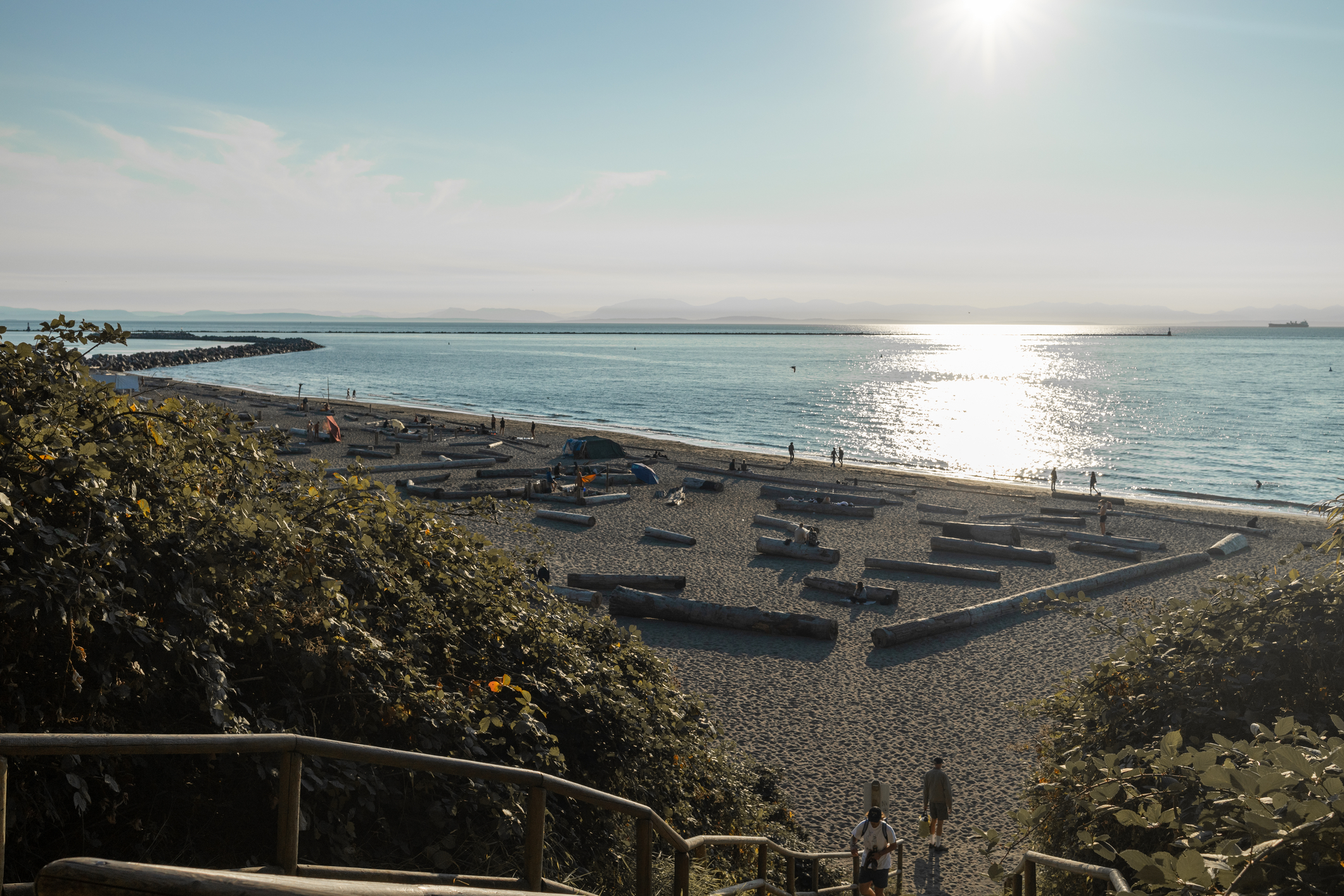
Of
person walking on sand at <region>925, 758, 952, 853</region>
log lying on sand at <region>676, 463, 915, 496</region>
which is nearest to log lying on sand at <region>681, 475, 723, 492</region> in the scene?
log lying on sand at <region>676, 463, 915, 496</region>

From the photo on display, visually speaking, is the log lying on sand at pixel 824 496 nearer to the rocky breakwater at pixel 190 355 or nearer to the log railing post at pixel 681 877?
the log railing post at pixel 681 877

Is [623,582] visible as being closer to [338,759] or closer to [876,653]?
[876,653]

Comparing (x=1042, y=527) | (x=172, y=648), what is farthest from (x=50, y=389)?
(x=1042, y=527)

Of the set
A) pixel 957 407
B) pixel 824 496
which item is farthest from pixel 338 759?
pixel 957 407

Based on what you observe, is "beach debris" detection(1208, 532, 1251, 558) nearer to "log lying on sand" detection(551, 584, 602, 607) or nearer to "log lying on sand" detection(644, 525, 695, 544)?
"log lying on sand" detection(644, 525, 695, 544)

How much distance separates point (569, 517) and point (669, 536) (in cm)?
413

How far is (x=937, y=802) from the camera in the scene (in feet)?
35.6

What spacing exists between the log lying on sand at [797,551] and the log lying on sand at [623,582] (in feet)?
15.9

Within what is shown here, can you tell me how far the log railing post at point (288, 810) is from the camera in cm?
312

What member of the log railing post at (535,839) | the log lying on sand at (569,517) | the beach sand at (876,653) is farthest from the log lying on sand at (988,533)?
the log railing post at (535,839)

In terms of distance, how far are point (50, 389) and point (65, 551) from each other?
1663 millimetres

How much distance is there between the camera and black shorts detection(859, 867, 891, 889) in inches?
338

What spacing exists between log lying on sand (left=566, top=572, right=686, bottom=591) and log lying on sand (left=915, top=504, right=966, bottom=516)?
15.3m

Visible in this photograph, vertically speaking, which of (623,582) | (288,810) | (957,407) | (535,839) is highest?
(288,810)
